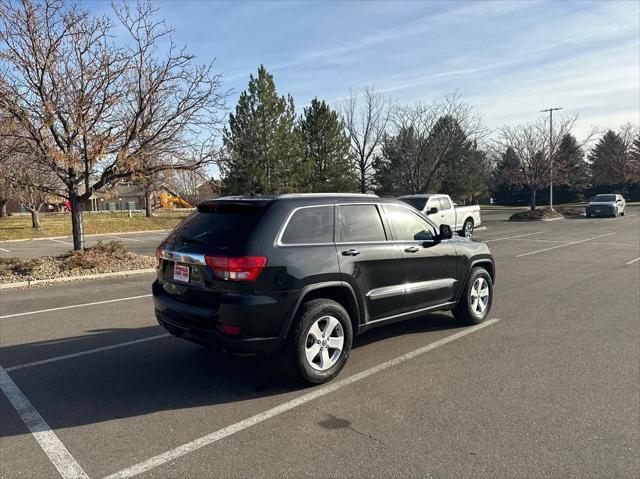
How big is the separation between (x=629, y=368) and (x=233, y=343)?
3.88 meters

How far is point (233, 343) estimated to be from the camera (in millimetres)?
4008

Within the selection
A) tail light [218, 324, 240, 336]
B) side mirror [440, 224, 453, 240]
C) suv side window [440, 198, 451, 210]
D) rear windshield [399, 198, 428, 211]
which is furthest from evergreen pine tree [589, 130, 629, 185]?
tail light [218, 324, 240, 336]

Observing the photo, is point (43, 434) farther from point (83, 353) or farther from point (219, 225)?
point (219, 225)

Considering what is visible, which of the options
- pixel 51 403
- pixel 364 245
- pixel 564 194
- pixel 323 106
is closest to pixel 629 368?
pixel 364 245

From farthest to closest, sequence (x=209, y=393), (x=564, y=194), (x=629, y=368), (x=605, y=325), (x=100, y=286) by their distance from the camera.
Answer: (x=564, y=194) < (x=100, y=286) < (x=605, y=325) < (x=629, y=368) < (x=209, y=393)

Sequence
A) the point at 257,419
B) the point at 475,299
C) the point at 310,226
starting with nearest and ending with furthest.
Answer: the point at 257,419
the point at 310,226
the point at 475,299

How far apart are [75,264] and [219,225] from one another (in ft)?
26.5

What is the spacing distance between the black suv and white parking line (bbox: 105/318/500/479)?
0.16 m

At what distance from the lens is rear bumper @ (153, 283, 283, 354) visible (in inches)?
158

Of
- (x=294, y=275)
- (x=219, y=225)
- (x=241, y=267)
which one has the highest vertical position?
(x=219, y=225)

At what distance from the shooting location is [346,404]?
4.00 meters

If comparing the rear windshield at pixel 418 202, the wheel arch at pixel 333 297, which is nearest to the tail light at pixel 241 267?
the wheel arch at pixel 333 297

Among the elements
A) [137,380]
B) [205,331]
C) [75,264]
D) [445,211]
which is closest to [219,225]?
[205,331]

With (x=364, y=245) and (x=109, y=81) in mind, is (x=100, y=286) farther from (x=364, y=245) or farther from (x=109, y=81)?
(x=364, y=245)
